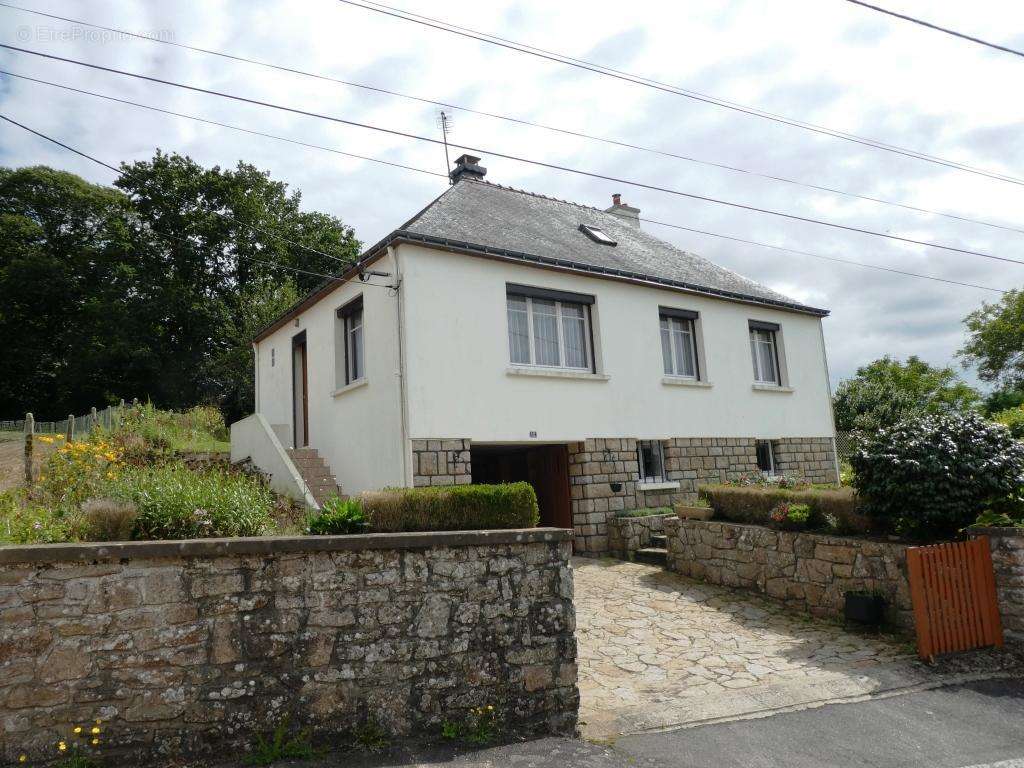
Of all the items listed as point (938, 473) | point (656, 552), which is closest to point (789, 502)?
point (938, 473)

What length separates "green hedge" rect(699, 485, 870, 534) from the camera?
8.04 metres

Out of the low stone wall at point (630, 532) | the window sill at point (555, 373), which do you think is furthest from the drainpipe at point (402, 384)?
the low stone wall at point (630, 532)

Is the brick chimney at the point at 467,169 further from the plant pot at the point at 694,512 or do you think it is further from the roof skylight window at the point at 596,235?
the plant pot at the point at 694,512

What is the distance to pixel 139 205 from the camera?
29.1 m

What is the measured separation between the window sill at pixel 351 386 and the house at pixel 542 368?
0.19 feet

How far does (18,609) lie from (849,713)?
6080 mm

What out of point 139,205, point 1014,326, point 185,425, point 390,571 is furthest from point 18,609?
point 1014,326

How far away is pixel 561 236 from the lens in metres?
13.6

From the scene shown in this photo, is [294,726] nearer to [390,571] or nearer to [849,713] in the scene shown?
[390,571]

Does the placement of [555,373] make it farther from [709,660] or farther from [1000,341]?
[1000,341]

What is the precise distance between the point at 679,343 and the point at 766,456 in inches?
136

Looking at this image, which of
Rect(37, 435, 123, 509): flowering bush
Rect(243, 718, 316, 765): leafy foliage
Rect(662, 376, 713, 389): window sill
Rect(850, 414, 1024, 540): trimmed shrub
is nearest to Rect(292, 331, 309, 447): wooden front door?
Rect(37, 435, 123, 509): flowering bush

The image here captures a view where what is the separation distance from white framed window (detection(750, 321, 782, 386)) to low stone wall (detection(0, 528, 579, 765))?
37.4 ft

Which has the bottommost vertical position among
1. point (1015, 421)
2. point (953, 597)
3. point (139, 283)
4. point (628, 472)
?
point (953, 597)
